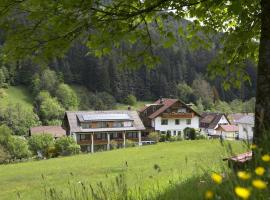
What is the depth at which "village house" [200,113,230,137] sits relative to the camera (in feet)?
321

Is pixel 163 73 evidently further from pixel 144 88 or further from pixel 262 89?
pixel 262 89

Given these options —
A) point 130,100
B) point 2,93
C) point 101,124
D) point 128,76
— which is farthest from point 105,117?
point 128,76

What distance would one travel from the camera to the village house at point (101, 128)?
72438 millimetres

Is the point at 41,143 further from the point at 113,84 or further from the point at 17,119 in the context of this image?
the point at 113,84

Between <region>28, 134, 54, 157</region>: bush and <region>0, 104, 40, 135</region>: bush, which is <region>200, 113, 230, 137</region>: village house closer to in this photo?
<region>0, 104, 40, 135</region>: bush

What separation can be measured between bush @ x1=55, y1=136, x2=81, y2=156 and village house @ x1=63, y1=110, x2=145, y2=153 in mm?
19454

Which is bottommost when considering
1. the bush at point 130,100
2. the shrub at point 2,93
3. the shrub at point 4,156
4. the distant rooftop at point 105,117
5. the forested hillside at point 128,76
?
the shrub at point 4,156

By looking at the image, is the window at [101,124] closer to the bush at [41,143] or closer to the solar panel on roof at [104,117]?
the solar panel on roof at [104,117]

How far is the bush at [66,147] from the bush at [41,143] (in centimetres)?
209

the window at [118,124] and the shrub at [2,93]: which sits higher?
the shrub at [2,93]

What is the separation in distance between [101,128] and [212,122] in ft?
116

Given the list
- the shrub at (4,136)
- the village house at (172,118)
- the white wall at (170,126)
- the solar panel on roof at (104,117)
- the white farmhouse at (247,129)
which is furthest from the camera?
the white wall at (170,126)

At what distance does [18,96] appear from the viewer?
5428 inches

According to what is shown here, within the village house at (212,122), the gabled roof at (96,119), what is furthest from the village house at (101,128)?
the village house at (212,122)
